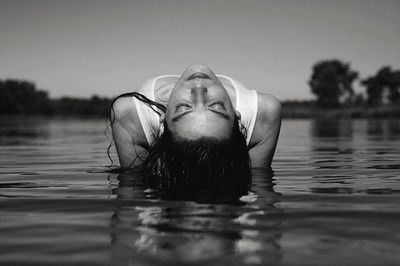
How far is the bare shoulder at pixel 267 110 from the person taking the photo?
494cm

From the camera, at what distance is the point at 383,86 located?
92562mm

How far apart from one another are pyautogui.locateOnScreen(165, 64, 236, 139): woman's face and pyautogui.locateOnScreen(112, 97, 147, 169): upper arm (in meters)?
0.81

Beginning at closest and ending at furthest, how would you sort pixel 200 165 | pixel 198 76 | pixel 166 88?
pixel 200 165 < pixel 198 76 < pixel 166 88

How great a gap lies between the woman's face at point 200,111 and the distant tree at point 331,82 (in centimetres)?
9738

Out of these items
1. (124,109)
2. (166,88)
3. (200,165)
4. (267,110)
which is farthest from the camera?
(166,88)

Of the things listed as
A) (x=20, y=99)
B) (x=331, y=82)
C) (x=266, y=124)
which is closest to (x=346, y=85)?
(x=331, y=82)

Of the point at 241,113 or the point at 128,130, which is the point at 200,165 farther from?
the point at 128,130

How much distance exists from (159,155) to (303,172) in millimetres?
1750

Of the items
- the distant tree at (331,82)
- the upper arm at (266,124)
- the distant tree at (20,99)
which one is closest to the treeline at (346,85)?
the distant tree at (331,82)

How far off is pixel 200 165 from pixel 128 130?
3.70 feet

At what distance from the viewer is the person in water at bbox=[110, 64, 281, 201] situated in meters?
3.99

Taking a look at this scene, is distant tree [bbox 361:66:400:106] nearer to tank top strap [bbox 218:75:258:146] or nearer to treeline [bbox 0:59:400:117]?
treeline [bbox 0:59:400:117]

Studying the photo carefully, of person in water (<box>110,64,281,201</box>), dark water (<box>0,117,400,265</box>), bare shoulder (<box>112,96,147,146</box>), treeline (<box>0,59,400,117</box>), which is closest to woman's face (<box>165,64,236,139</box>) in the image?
person in water (<box>110,64,281,201</box>)

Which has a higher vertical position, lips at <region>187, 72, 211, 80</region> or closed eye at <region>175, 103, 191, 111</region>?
lips at <region>187, 72, 211, 80</region>
